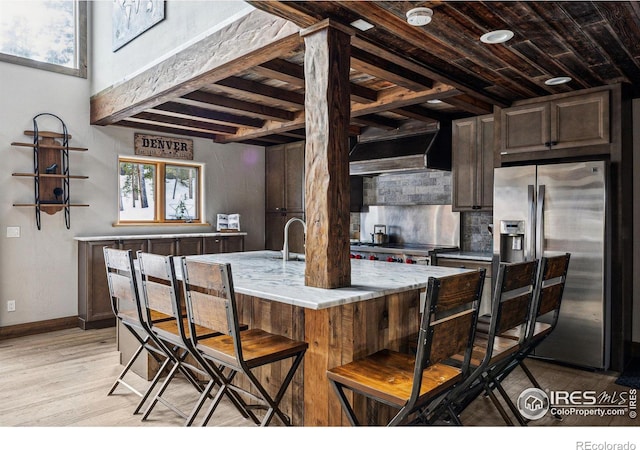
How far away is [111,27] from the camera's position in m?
4.73

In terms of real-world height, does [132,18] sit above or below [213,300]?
above

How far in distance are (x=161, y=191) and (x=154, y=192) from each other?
87 millimetres

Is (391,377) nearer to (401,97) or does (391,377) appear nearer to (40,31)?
(401,97)

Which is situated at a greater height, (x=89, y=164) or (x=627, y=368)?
(x=89, y=164)

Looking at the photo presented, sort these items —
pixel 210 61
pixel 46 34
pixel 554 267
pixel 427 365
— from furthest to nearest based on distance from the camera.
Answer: pixel 46 34 → pixel 210 61 → pixel 554 267 → pixel 427 365

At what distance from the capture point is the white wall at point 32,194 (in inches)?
179

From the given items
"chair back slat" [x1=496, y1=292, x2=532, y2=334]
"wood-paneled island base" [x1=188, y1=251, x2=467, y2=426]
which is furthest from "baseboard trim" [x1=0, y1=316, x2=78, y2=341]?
"chair back slat" [x1=496, y1=292, x2=532, y2=334]

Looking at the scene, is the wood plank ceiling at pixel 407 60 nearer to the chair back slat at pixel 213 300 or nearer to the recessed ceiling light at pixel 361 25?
the recessed ceiling light at pixel 361 25

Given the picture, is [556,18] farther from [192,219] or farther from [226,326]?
[192,219]

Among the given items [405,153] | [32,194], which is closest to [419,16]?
[405,153]

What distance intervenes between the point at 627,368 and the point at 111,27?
578 centimetres

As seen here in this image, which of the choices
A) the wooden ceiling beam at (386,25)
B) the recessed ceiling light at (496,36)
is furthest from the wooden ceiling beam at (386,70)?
the recessed ceiling light at (496,36)

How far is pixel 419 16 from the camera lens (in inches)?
92.0

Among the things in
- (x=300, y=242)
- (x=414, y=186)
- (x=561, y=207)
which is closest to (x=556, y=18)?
(x=561, y=207)
